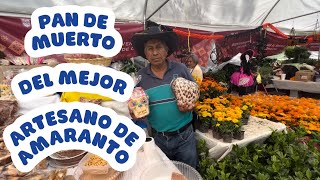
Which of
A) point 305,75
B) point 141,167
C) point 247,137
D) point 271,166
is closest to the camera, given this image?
point 141,167

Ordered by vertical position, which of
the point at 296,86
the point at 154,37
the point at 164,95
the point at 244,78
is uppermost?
the point at 154,37

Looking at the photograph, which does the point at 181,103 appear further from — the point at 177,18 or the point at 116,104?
the point at 177,18

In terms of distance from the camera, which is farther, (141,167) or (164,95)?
(164,95)

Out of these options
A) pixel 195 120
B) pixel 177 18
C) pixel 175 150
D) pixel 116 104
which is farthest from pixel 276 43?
→ pixel 116 104

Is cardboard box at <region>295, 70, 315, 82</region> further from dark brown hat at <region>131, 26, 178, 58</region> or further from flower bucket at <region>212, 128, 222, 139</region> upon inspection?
dark brown hat at <region>131, 26, 178, 58</region>

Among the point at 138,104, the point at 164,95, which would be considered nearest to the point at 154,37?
the point at 164,95

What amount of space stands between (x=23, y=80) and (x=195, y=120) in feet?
7.17

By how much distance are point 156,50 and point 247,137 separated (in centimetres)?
Answer: 133

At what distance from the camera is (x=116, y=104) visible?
5.65ft

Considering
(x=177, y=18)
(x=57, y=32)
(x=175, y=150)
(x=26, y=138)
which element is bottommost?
(x=175, y=150)

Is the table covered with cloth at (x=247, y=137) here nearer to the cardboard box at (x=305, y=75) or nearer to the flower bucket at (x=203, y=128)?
the flower bucket at (x=203, y=128)

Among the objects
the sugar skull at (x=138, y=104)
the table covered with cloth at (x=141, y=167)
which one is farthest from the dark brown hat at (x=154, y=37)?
the table covered with cloth at (x=141, y=167)

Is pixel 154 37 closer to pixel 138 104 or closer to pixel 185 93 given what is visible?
pixel 185 93

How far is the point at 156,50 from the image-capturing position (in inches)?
80.3
